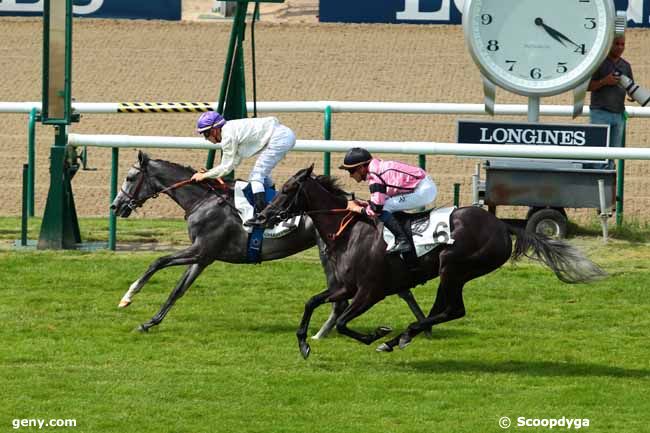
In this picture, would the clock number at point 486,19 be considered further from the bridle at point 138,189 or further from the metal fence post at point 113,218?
the bridle at point 138,189

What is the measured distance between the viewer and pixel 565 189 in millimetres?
14070

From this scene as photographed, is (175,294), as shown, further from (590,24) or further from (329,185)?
(590,24)

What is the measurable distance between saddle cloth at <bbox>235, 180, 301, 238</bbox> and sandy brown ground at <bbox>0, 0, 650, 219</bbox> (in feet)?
15.1

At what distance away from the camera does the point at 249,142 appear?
11.9 meters

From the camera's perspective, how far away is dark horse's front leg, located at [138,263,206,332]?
11.5m

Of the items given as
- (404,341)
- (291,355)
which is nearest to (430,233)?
(404,341)

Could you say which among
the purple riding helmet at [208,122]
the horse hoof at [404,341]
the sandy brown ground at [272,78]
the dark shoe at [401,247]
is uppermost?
the purple riding helmet at [208,122]

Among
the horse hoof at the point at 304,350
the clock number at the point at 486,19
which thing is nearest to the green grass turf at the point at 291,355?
the horse hoof at the point at 304,350

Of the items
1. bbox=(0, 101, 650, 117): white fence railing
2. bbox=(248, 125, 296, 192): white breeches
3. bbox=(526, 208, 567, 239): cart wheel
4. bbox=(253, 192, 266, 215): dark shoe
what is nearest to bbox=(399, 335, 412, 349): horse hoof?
bbox=(253, 192, 266, 215): dark shoe

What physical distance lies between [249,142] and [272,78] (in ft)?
30.7

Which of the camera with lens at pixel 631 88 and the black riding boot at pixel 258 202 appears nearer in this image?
the black riding boot at pixel 258 202

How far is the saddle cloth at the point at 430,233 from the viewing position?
34.2 ft

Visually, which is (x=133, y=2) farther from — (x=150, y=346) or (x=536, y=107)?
(x=150, y=346)

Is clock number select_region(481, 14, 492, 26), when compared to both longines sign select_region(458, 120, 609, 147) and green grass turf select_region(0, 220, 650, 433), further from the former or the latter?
green grass turf select_region(0, 220, 650, 433)
